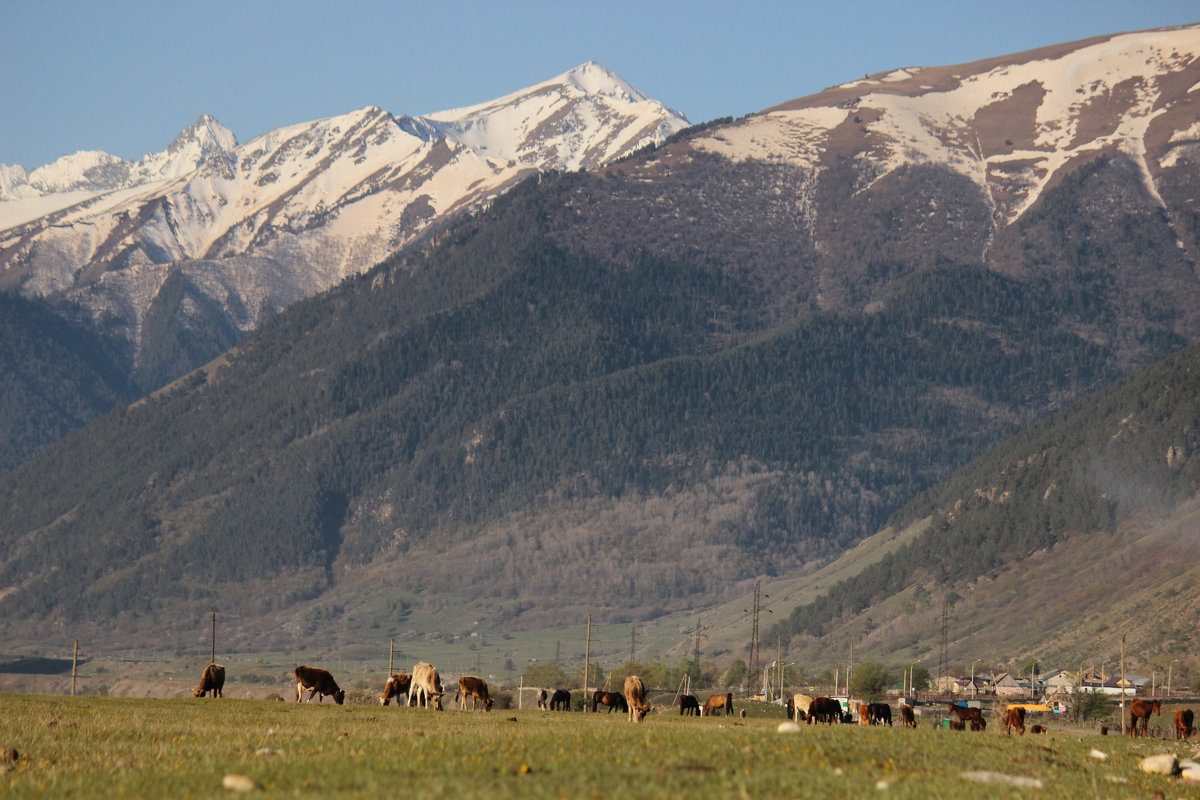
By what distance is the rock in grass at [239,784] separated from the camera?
142ft

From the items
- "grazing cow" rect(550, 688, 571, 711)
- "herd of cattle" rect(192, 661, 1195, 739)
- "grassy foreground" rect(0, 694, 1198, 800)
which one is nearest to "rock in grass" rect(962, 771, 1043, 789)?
"grassy foreground" rect(0, 694, 1198, 800)

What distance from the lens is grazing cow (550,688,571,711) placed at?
112194 mm

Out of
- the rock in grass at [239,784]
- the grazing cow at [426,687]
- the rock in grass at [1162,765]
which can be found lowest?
the rock in grass at [1162,765]

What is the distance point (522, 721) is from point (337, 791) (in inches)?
1203

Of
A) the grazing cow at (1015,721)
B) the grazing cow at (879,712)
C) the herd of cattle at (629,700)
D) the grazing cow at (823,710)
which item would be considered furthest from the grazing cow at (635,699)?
the grazing cow at (1015,721)

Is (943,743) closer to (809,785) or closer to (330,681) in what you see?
(809,785)

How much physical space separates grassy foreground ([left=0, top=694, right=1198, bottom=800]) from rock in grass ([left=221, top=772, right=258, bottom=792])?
0.97 ft

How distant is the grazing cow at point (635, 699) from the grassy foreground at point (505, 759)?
13.8 feet

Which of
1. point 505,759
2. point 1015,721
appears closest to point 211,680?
point 505,759

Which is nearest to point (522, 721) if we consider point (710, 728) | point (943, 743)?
point (710, 728)

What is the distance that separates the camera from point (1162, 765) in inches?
2384

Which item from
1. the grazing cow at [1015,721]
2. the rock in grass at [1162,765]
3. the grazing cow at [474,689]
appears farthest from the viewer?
the grazing cow at [474,689]

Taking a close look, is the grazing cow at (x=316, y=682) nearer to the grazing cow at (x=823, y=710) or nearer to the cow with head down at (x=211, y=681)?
the cow with head down at (x=211, y=681)

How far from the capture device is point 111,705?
77.1 metres
